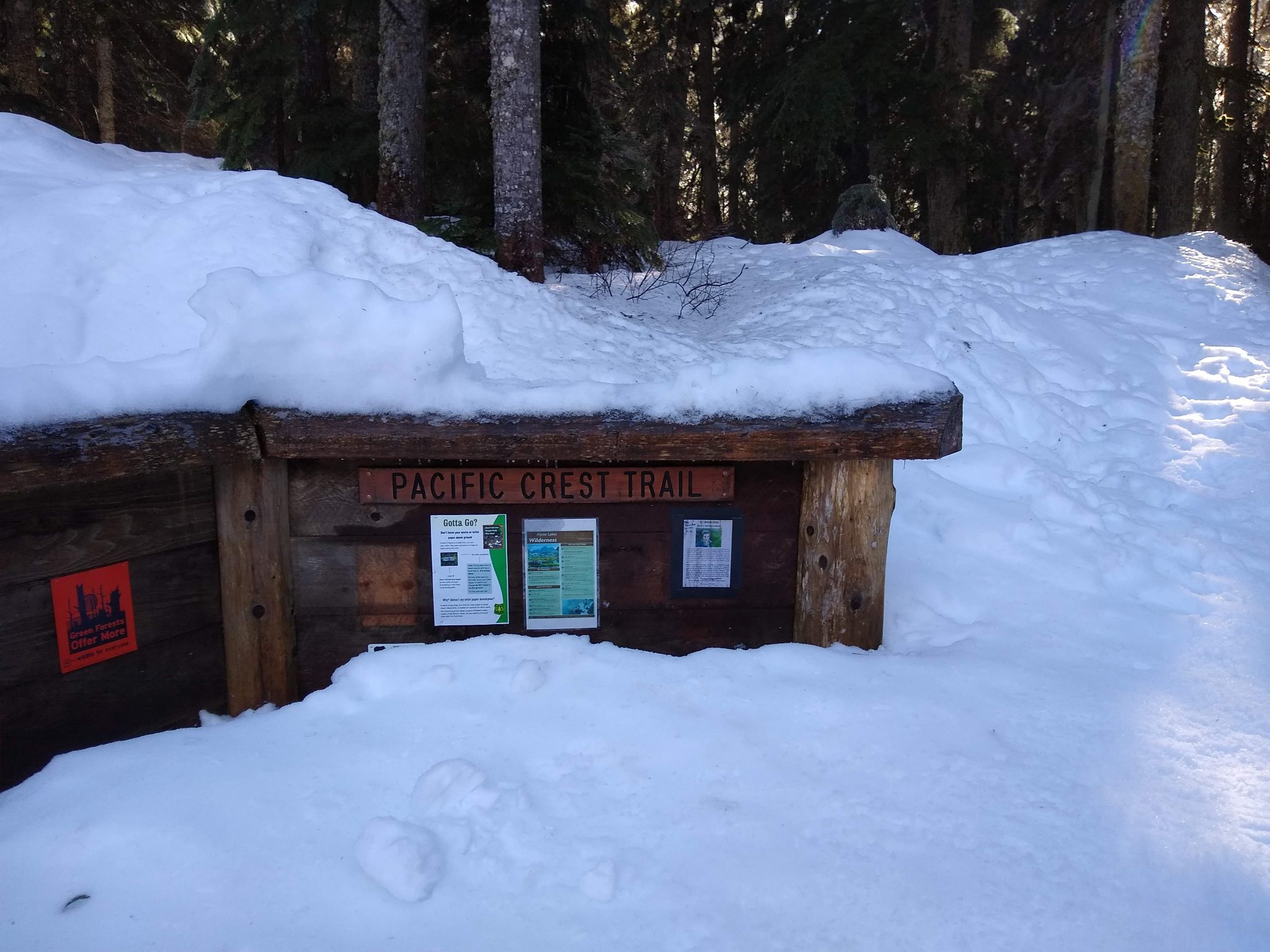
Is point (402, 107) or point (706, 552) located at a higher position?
point (402, 107)

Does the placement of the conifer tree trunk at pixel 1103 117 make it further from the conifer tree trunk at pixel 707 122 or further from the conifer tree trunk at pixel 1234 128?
the conifer tree trunk at pixel 707 122

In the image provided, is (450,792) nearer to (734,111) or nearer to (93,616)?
(93,616)

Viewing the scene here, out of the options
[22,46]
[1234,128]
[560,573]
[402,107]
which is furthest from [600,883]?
[1234,128]

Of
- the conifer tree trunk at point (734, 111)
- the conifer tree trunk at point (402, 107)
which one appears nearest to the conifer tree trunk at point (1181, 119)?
the conifer tree trunk at point (734, 111)

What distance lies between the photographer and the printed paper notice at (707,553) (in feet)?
10.9

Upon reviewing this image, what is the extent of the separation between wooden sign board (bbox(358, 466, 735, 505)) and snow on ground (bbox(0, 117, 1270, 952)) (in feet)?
1.60

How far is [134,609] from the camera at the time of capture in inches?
110

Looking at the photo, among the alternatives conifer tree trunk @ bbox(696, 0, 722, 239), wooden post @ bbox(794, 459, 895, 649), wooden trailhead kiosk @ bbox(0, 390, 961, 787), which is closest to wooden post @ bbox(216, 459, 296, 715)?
wooden trailhead kiosk @ bbox(0, 390, 961, 787)

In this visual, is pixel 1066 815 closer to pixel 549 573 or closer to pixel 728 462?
pixel 728 462

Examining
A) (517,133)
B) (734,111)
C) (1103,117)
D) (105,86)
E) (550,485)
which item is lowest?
(550,485)

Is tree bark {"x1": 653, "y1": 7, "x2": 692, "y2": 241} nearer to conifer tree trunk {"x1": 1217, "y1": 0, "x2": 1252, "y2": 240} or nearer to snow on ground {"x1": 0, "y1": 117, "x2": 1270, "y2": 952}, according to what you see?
conifer tree trunk {"x1": 1217, "y1": 0, "x2": 1252, "y2": 240}

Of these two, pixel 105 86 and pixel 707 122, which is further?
pixel 707 122

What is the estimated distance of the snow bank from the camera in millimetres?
2645

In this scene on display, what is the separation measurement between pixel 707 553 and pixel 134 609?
6.56 ft
